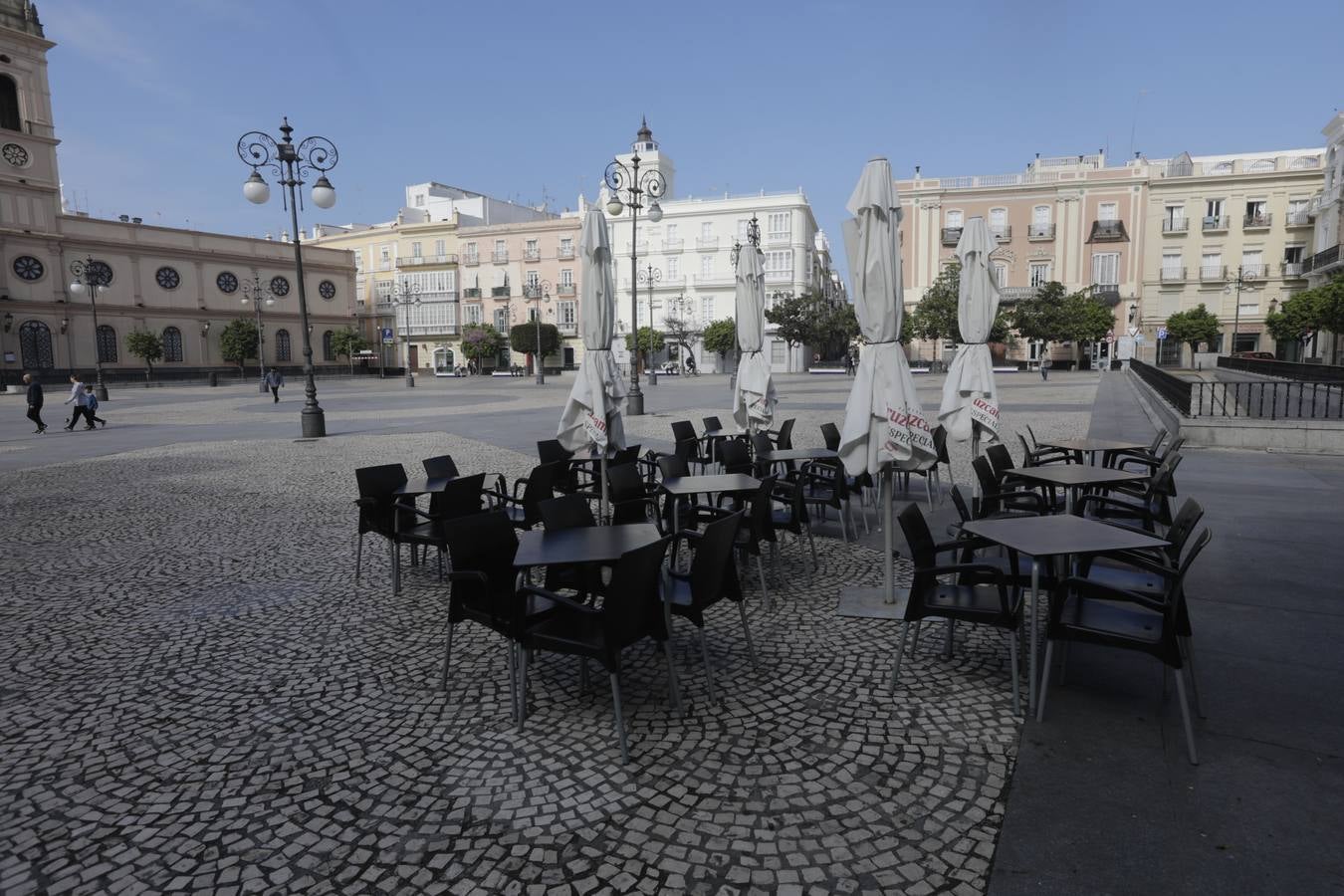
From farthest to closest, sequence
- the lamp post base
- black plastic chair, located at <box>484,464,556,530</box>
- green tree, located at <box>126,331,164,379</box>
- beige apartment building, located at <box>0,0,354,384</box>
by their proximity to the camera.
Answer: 1. green tree, located at <box>126,331,164,379</box>
2. beige apartment building, located at <box>0,0,354,384</box>
3. the lamp post base
4. black plastic chair, located at <box>484,464,556,530</box>

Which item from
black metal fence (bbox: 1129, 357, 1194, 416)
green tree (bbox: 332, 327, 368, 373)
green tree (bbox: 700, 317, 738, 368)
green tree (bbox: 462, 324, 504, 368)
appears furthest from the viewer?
green tree (bbox: 462, 324, 504, 368)

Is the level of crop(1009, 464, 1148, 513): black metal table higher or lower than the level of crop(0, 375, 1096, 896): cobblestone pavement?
higher

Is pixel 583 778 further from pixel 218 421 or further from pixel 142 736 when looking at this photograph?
pixel 218 421

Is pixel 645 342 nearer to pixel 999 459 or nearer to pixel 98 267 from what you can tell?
pixel 98 267

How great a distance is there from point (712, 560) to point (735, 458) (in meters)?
3.55

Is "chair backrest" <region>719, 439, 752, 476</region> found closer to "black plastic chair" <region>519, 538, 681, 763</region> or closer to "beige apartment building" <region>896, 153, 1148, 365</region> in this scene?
"black plastic chair" <region>519, 538, 681, 763</region>

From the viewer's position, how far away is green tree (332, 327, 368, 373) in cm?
5788

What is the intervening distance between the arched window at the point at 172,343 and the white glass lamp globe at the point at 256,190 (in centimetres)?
4503

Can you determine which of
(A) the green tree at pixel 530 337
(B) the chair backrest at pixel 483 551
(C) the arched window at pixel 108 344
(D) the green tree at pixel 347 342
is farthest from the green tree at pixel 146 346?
(B) the chair backrest at pixel 483 551

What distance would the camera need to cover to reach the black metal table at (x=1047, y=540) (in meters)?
3.76

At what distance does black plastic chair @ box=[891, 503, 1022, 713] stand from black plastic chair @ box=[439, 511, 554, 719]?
1919mm

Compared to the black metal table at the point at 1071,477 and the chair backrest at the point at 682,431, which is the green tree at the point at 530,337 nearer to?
the chair backrest at the point at 682,431

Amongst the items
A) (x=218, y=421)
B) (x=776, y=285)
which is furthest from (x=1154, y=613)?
(x=776, y=285)

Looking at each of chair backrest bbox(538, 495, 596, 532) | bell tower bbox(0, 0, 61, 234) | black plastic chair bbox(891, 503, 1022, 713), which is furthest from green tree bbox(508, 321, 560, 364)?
black plastic chair bbox(891, 503, 1022, 713)
